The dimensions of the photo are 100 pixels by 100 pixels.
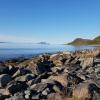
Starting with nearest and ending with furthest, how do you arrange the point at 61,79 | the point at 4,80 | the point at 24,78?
1. the point at 61,79
2. the point at 4,80
3. the point at 24,78

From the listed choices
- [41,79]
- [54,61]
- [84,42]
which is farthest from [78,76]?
[84,42]

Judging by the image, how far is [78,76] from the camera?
19344 mm

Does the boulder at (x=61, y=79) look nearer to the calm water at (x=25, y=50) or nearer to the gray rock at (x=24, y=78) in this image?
the gray rock at (x=24, y=78)

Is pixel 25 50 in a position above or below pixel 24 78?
below

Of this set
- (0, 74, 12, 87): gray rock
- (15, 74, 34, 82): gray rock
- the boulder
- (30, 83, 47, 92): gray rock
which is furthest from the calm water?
(30, 83, 47, 92): gray rock

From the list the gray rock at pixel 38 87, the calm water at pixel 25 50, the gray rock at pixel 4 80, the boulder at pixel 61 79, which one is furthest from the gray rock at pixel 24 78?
the calm water at pixel 25 50

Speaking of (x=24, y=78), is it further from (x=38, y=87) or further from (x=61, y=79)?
(x=61, y=79)

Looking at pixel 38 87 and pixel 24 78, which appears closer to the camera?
pixel 38 87

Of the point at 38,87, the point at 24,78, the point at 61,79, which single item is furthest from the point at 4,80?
the point at 61,79

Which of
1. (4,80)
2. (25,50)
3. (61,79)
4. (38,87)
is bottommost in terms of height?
(25,50)

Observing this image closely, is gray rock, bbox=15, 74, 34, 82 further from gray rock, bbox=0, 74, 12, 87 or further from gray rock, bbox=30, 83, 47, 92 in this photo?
gray rock, bbox=30, 83, 47, 92

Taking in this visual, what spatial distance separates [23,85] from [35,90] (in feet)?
5.85

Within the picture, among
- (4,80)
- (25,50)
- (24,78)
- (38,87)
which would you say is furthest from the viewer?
(25,50)

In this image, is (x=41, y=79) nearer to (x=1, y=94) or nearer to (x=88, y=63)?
(x=1, y=94)
